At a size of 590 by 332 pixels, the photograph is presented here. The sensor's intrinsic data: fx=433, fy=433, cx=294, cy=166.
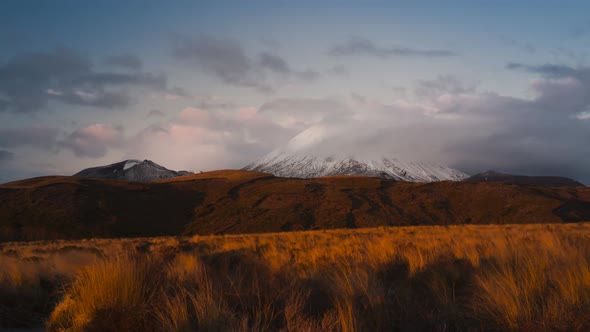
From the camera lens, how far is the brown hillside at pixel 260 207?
54.7m

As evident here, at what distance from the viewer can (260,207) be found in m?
64.1

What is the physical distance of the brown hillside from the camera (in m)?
54.7

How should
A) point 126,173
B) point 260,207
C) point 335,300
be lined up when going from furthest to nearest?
point 126,173
point 260,207
point 335,300

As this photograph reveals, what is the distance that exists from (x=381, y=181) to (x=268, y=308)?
81348 millimetres

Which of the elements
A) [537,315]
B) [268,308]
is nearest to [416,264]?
[537,315]

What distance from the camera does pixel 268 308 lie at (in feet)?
14.0

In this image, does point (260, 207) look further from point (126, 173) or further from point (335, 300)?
point (126, 173)

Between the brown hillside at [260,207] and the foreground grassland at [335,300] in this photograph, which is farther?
the brown hillside at [260,207]

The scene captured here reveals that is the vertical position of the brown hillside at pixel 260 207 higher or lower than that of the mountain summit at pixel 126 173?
lower

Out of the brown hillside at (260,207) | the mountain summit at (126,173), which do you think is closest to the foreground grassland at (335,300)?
the brown hillside at (260,207)

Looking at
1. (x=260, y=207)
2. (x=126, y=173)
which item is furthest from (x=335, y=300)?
(x=126, y=173)

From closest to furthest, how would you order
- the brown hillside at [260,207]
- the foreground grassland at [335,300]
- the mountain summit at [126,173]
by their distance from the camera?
the foreground grassland at [335,300] < the brown hillside at [260,207] < the mountain summit at [126,173]

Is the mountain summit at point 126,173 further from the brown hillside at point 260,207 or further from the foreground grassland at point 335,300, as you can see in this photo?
the foreground grassland at point 335,300

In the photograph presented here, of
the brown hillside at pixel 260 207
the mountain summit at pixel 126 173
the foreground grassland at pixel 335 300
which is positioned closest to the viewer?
the foreground grassland at pixel 335 300
